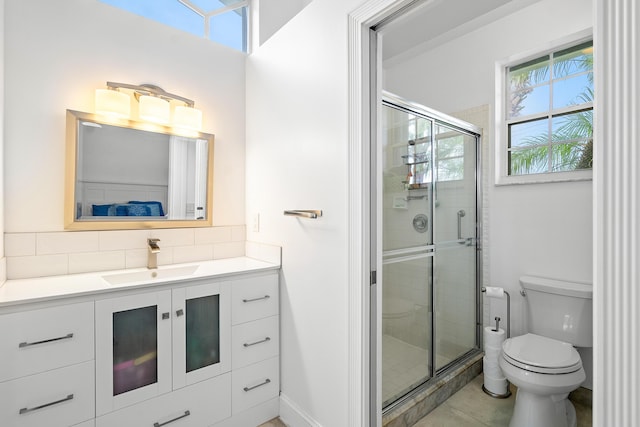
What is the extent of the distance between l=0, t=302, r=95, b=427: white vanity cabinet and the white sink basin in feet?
1.17

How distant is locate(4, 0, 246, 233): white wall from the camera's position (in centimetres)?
155

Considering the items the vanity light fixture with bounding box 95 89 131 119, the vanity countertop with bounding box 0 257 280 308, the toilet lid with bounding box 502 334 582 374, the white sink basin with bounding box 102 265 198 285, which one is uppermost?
the vanity light fixture with bounding box 95 89 131 119

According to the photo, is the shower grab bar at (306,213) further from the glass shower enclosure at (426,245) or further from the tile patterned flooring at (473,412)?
the tile patterned flooring at (473,412)

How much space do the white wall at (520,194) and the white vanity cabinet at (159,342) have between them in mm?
2043

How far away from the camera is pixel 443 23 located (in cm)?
256

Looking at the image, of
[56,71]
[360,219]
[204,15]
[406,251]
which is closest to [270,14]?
[204,15]

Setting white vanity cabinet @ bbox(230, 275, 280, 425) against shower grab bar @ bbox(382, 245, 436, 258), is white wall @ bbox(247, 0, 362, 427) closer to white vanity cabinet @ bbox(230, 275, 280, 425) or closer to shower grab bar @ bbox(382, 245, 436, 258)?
white vanity cabinet @ bbox(230, 275, 280, 425)

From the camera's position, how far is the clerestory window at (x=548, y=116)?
6.68ft

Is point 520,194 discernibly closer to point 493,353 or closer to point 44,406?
point 493,353

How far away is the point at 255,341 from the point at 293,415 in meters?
0.46

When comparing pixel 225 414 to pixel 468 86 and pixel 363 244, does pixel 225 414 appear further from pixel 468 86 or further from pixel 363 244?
pixel 468 86

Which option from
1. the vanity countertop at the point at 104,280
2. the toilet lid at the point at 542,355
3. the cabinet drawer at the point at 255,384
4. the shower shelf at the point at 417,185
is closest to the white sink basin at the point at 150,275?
the vanity countertop at the point at 104,280

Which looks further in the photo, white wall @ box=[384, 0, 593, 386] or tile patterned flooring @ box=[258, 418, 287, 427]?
white wall @ box=[384, 0, 593, 386]

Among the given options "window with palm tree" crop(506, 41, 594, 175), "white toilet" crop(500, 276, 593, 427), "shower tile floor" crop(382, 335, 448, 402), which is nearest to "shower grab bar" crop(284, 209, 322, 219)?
"shower tile floor" crop(382, 335, 448, 402)
